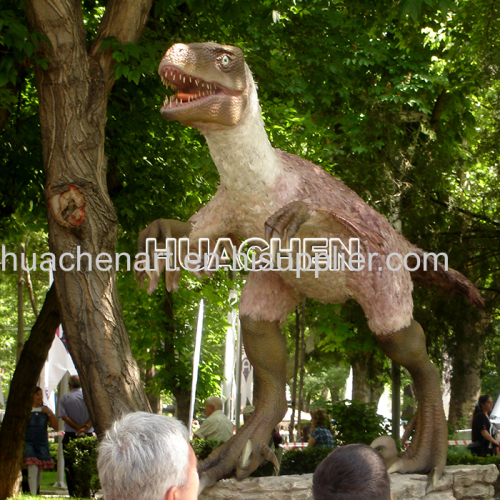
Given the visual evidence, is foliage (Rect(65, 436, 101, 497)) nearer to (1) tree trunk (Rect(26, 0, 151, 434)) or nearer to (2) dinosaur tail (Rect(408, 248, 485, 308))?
(1) tree trunk (Rect(26, 0, 151, 434))

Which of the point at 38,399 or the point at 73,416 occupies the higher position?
the point at 38,399

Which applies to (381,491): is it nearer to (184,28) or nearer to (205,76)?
(205,76)

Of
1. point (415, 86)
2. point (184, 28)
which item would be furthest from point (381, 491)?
point (415, 86)

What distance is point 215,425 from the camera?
23.0 ft

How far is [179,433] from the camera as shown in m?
1.64

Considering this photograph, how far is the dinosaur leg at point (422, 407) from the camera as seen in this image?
12.5 ft

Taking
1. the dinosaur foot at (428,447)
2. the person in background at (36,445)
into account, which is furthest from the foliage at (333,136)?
the dinosaur foot at (428,447)

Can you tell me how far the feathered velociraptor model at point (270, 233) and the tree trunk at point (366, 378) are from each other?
6.37m

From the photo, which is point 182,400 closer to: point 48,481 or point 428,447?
point 48,481

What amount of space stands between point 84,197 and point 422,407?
253cm

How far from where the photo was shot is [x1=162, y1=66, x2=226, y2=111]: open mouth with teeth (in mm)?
3311

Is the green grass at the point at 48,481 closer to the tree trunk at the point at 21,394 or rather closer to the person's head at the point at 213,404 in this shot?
the tree trunk at the point at 21,394

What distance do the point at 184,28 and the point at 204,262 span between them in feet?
12.3

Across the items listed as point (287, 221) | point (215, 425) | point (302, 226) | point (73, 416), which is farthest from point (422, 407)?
point (73, 416)
